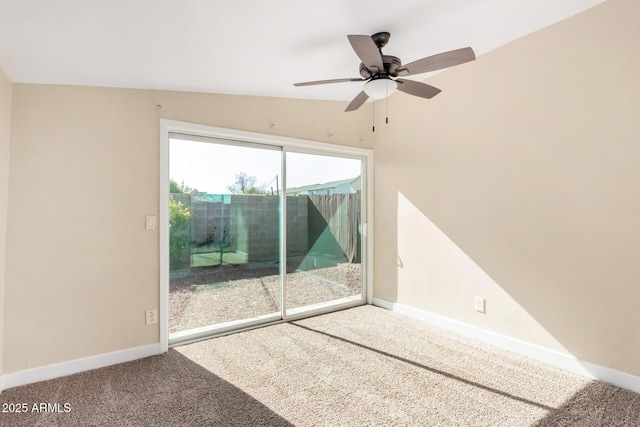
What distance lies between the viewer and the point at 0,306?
7.23 feet

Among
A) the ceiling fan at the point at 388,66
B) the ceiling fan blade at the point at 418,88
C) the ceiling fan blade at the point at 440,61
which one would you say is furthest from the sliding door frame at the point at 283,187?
the ceiling fan blade at the point at 440,61

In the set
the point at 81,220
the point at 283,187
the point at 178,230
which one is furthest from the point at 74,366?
the point at 283,187

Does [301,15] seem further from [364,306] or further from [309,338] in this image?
[364,306]

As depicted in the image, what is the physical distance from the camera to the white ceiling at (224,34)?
176cm

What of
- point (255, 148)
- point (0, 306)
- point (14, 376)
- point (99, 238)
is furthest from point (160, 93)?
point (14, 376)

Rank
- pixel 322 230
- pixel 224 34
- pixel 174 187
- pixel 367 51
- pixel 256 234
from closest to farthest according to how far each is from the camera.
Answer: pixel 367 51 → pixel 224 34 → pixel 174 187 → pixel 256 234 → pixel 322 230

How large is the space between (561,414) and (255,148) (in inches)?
134

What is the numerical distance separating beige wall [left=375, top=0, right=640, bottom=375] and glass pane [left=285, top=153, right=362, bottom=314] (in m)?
0.78

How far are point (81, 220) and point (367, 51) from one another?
2.58 m

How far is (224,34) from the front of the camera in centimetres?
207

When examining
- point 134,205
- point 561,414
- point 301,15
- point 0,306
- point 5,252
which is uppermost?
point 301,15

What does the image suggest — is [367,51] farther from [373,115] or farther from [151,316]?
[151,316]

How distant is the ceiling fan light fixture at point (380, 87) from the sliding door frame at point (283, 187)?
1.43 m

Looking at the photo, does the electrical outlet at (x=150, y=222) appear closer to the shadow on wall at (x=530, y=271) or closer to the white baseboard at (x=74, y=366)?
the white baseboard at (x=74, y=366)
